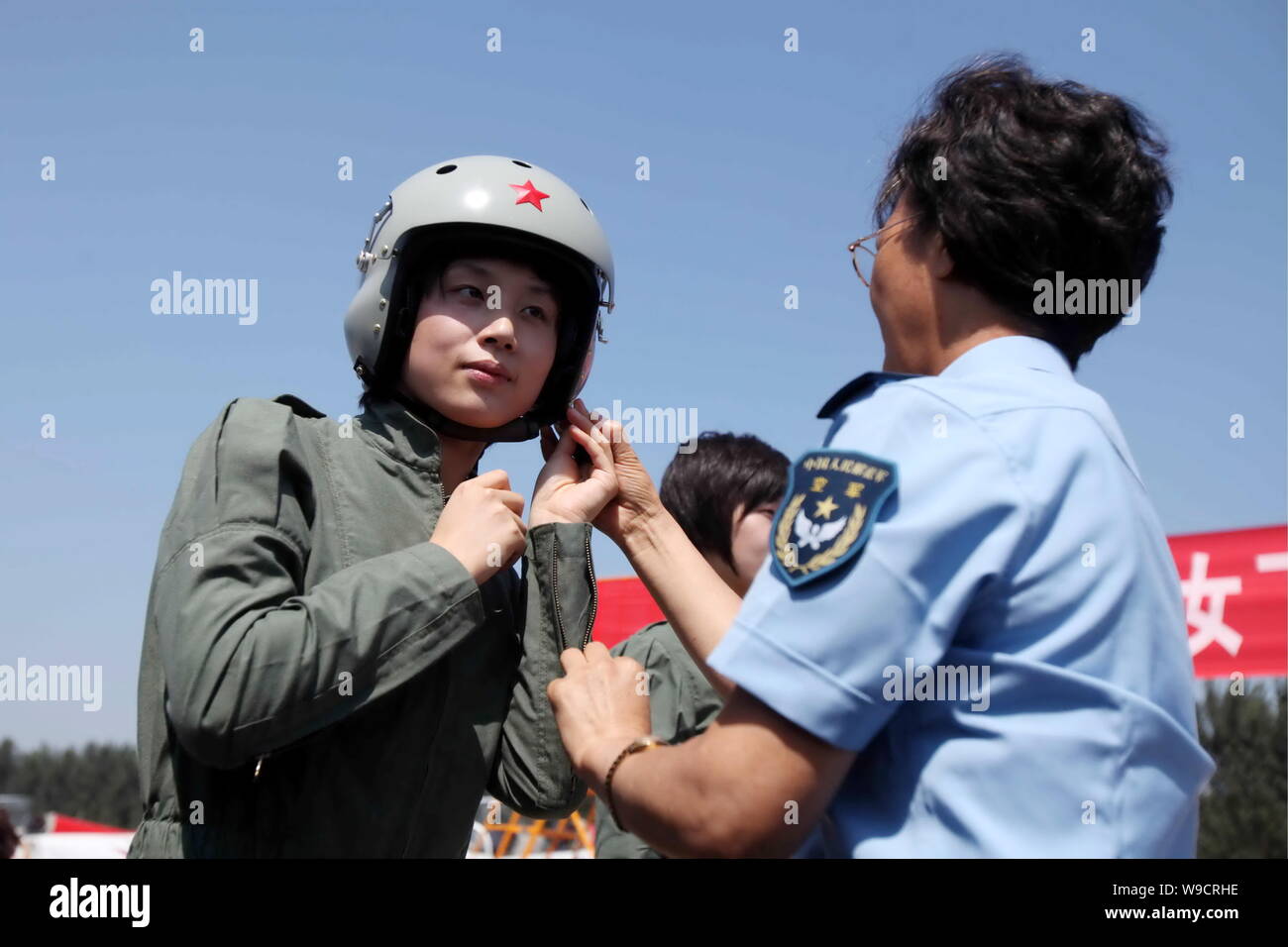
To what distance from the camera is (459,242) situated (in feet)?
9.48

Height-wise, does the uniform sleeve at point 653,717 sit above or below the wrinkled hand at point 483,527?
below

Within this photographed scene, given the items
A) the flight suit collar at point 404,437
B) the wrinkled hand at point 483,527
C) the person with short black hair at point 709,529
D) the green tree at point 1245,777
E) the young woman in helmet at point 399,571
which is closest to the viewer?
the young woman in helmet at point 399,571

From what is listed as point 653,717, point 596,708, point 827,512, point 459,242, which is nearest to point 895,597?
point 827,512

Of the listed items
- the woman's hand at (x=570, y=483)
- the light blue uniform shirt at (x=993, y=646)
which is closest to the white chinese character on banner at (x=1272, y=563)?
the woman's hand at (x=570, y=483)

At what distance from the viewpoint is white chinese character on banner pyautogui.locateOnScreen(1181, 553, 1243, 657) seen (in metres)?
9.57

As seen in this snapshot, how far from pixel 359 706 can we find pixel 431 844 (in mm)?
472

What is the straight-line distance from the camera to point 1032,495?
1.75 meters

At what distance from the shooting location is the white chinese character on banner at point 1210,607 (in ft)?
31.4

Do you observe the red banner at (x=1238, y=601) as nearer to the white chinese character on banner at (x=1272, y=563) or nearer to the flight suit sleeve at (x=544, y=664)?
the white chinese character on banner at (x=1272, y=563)

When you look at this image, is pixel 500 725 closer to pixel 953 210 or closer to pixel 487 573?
pixel 487 573

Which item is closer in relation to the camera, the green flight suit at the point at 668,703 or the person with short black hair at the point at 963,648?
the person with short black hair at the point at 963,648

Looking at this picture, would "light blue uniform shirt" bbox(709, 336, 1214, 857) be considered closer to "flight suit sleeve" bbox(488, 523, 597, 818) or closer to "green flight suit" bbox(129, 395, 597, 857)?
"green flight suit" bbox(129, 395, 597, 857)
